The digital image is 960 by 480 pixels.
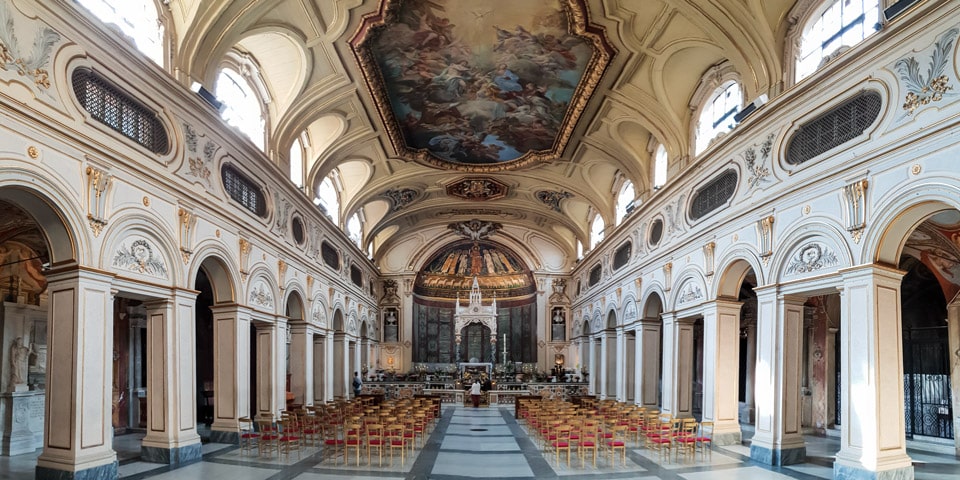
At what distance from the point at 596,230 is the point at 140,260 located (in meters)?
24.5

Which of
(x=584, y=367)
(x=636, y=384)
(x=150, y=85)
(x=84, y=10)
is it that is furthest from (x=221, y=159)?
(x=584, y=367)

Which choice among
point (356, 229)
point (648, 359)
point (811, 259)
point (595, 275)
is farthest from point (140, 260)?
point (595, 275)

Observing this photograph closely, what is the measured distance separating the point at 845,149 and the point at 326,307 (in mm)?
19559

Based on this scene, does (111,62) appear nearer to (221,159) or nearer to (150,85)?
(150,85)

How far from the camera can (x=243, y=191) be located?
1650cm

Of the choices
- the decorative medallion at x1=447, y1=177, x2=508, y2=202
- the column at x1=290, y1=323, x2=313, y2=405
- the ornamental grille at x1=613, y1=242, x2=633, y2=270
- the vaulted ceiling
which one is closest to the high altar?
the decorative medallion at x1=447, y1=177, x2=508, y2=202

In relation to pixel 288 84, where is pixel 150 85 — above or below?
below

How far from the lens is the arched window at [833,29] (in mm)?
11234

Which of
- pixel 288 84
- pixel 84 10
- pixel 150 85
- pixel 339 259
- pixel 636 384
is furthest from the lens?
pixel 339 259

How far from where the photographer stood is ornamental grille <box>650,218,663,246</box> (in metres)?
21.0

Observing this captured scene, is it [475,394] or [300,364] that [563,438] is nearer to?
[300,364]

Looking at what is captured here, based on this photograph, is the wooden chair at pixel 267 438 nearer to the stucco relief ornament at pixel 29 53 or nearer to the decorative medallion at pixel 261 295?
the decorative medallion at pixel 261 295

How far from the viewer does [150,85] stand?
1168 cm

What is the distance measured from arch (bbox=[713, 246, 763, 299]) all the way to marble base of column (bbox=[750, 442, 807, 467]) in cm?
357
